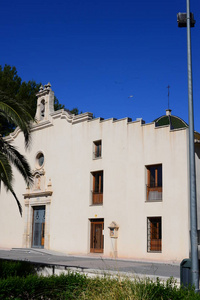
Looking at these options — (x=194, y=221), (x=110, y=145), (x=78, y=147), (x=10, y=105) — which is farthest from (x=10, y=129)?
(x=194, y=221)

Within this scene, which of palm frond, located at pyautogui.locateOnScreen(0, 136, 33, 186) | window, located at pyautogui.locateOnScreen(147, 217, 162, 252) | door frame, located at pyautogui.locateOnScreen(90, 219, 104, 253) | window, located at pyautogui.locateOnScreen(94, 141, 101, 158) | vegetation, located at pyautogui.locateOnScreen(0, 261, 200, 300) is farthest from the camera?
window, located at pyautogui.locateOnScreen(94, 141, 101, 158)

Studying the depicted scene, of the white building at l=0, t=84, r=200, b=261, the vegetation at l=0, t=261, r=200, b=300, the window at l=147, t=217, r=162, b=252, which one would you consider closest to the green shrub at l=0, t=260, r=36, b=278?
the vegetation at l=0, t=261, r=200, b=300

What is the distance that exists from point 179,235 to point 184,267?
42.2 feet

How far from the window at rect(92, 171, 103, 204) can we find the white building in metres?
0.07

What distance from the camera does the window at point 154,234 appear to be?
78.2 ft

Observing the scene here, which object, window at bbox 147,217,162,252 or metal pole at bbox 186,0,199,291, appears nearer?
metal pole at bbox 186,0,199,291

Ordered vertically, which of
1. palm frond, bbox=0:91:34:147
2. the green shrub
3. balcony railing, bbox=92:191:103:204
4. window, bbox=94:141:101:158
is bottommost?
the green shrub

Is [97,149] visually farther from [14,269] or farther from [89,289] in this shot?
[89,289]

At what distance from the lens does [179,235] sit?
894 inches

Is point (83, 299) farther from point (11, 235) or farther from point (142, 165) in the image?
point (11, 235)

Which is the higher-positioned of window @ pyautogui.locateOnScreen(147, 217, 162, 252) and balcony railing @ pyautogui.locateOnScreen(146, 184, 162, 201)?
balcony railing @ pyautogui.locateOnScreen(146, 184, 162, 201)

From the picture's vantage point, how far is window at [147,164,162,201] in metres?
24.5

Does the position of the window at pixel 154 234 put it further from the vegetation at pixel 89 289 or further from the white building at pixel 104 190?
the vegetation at pixel 89 289

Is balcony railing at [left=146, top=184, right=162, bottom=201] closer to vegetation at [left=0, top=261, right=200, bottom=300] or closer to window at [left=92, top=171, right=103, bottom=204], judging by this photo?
window at [left=92, top=171, right=103, bottom=204]
